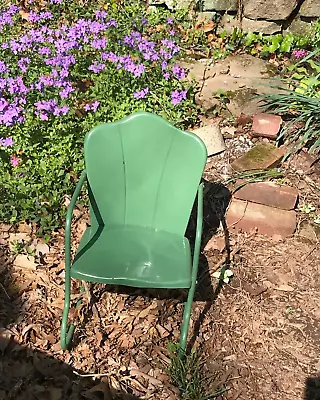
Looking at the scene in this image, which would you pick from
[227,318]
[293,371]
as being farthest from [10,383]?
[293,371]

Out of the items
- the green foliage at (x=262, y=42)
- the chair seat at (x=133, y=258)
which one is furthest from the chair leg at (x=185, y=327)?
the green foliage at (x=262, y=42)

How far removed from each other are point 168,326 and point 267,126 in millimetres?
1683

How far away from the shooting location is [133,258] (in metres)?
2.55

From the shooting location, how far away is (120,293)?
2.99 m

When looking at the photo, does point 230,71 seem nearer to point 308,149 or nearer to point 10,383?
point 308,149

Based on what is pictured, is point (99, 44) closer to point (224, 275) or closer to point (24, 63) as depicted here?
point (24, 63)

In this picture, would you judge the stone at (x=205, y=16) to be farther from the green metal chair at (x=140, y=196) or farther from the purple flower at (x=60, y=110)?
the green metal chair at (x=140, y=196)

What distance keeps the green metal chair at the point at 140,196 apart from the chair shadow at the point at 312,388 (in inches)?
25.7

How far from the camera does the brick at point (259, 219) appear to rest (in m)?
3.33

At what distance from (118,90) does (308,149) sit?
4.65 ft

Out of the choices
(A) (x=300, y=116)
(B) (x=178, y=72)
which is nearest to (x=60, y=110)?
(B) (x=178, y=72)

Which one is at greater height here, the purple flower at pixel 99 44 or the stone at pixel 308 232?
the purple flower at pixel 99 44

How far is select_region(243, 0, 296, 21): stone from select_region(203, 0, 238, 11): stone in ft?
0.33

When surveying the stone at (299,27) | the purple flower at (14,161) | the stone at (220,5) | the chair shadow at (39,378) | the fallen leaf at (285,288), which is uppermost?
the stone at (220,5)
